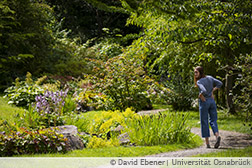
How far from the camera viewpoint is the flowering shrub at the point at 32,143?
6309mm

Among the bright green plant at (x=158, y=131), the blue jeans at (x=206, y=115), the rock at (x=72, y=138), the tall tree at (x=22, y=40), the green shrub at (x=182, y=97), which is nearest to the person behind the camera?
the rock at (x=72, y=138)

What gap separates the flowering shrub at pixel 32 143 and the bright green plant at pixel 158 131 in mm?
1596

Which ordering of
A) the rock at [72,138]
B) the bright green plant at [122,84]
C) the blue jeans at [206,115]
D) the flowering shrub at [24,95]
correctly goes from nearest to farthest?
the rock at [72,138] → the blue jeans at [206,115] → the bright green plant at [122,84] → the flowering shrub at [24,95]

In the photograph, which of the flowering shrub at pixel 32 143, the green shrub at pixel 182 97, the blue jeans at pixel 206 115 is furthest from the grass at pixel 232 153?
the green shrub at pixel 182 97

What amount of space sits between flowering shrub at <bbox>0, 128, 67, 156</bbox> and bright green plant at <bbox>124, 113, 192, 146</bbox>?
1.60m

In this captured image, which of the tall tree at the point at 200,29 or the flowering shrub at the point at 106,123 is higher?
the tall tree at the point at 200,29

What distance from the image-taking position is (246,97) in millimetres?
7637

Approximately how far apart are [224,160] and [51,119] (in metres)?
4.69

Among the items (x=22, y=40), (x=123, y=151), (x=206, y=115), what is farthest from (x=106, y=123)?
(x=22, y=40)

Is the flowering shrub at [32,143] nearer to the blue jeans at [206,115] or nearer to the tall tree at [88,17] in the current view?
the blue jeans at [206,115]

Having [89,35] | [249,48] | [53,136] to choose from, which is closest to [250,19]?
[249,48]

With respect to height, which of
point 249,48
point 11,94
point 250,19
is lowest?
point 11,94

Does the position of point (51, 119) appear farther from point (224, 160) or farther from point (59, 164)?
point (224, 160)

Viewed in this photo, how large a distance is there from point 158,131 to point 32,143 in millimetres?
2629
